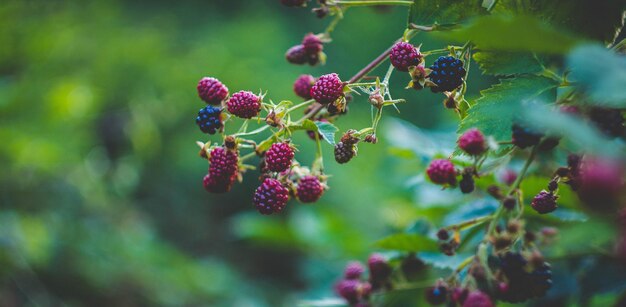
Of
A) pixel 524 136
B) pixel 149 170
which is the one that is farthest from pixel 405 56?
pixel 149 170

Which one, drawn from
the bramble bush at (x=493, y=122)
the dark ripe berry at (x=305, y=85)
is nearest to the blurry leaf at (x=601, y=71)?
the bramble bush at (x=493, y=122)

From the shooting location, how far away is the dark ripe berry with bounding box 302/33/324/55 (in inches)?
33.3

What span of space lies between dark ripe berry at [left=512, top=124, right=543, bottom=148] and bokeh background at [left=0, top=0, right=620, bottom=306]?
2.19 feet

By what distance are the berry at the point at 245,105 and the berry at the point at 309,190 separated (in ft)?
0.45

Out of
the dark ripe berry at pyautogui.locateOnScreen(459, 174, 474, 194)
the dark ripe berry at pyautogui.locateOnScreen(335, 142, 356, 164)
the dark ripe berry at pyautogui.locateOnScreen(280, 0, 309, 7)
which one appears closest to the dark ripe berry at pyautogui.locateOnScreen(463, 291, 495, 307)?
the dark ripe berry at pyautogui.locateOnScreen(459, 174, 474, 194)

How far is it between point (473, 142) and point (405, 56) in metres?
0.14

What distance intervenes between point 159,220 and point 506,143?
3645 millimetres

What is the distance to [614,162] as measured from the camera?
0.35 m

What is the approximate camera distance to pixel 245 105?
69 centimetres

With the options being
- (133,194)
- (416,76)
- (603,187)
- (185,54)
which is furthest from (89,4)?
(603,187)

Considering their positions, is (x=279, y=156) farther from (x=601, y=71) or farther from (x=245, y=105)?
(x=601, y=71)

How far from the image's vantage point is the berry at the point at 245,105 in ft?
2.26

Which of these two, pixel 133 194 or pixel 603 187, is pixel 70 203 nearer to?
pixel 133 194

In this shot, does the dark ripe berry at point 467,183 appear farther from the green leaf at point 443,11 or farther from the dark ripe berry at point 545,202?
the green leaf at point 443,11
